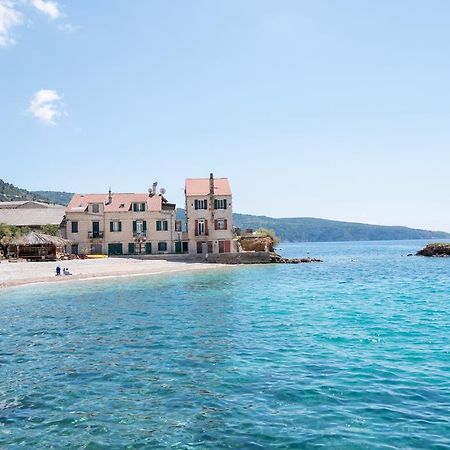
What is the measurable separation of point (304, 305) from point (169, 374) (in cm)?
1538

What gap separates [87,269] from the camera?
48.0 metres

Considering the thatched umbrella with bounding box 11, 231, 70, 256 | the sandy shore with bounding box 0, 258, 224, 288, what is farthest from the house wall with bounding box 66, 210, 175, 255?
the thatched umbrella with bounding box 11, 231, 70, 256

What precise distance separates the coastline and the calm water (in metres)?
14.0

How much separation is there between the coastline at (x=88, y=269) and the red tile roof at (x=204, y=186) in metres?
11.3

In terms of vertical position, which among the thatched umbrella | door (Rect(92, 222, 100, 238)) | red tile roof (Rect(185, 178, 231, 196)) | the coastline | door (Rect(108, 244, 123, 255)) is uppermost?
red tile roof (Rect(185, 178, 231, 196))

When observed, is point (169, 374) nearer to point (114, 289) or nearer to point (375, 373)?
point (375, 373)

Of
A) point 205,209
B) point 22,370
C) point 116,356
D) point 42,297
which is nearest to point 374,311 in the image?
point 116,356

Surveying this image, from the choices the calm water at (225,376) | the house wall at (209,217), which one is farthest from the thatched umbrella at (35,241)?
the calm water at (225,376)

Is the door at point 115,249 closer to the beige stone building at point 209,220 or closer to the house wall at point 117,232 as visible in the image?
the house wall at point 117,232

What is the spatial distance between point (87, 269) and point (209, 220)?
21.4 metres

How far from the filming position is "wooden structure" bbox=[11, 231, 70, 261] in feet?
177

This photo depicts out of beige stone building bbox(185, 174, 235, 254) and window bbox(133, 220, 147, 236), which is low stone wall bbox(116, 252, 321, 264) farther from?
window bbox(133, 220, 147, 236)

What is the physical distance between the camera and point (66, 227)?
64.4m

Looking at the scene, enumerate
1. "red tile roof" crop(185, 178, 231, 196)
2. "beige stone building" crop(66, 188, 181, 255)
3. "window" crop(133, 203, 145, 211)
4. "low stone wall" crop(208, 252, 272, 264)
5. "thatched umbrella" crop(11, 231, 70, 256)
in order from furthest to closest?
"red tile roof" crop(185, 178, 231, 196), "window" crop(133, 203, 145, 211), "beige stone building" crop(66, 188, 181, 255), "low stone wall" crop(208, 252, 272, 264), "thatched umbrella" crop(11, 231, 70, 256)
